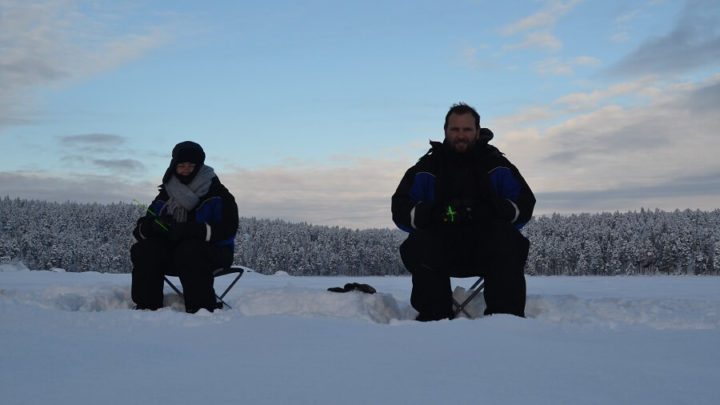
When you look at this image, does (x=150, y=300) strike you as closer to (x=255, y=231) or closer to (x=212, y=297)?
(x=212, y=297)

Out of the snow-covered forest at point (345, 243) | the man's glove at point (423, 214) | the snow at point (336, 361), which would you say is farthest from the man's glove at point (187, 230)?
the snow-covered forest at point (345, 243)

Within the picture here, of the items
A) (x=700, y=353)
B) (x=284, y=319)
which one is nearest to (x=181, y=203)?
(x=284, y=319)

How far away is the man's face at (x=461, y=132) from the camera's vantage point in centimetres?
414

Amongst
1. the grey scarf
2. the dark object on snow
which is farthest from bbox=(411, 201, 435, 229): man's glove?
the grey scarf

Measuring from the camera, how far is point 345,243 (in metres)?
68.2

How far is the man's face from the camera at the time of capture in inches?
163

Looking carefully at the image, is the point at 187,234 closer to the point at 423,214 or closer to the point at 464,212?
the point at 423,214

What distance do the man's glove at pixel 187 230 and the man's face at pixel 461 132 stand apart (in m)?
2.01

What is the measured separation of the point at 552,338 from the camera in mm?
2758

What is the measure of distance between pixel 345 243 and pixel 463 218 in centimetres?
6461

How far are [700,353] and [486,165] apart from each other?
1.97 m

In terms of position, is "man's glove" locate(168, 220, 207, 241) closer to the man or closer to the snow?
the snow

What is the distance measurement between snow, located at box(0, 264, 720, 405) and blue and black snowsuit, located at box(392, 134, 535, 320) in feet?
2.35

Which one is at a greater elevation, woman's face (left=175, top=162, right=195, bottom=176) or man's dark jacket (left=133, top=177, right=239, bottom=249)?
woman's face (left=175, top=162, right=195, bottom=176)
